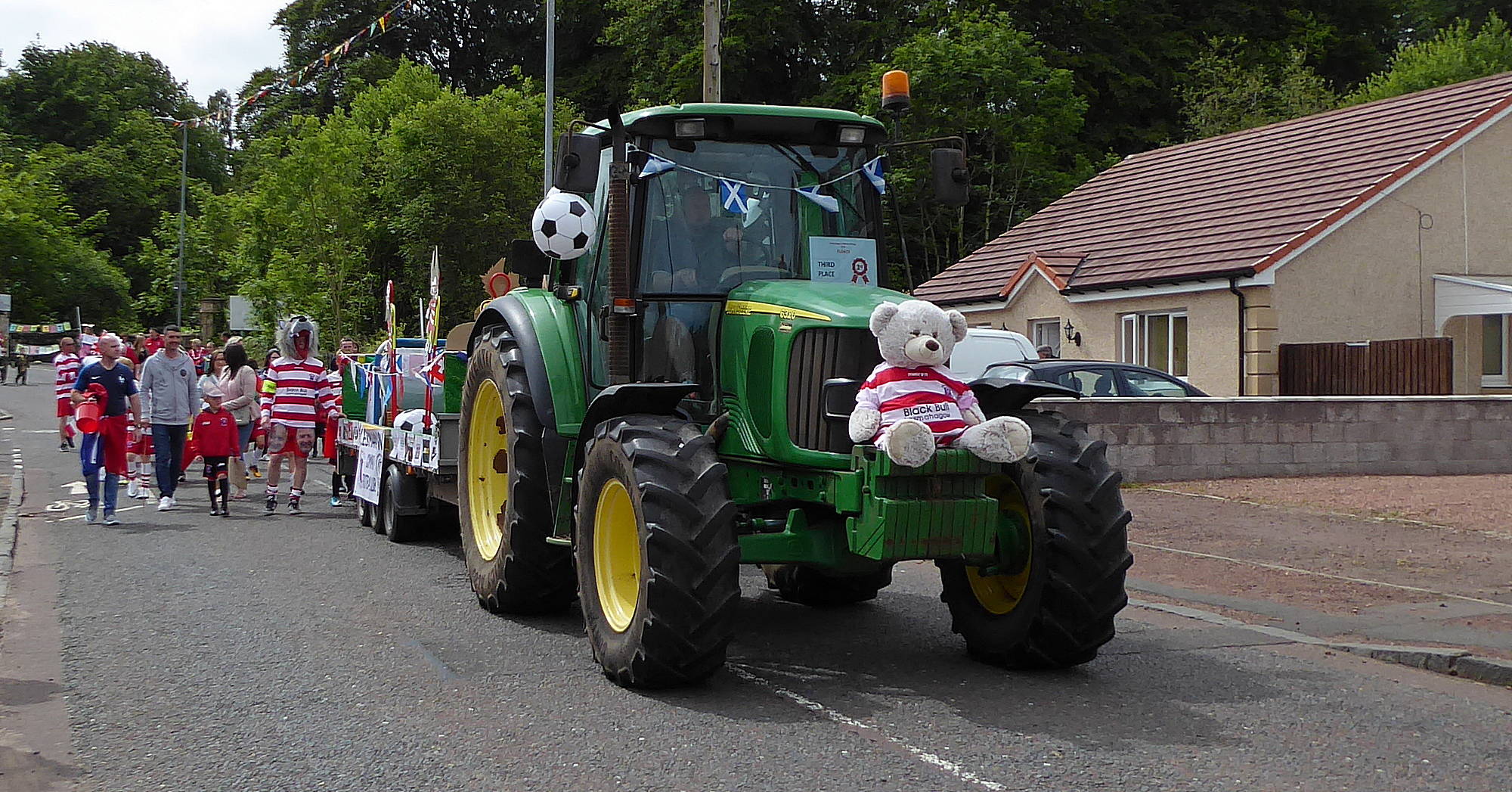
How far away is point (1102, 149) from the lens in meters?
42.8

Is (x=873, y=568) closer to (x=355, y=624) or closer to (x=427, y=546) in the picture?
(x=355, y=624)

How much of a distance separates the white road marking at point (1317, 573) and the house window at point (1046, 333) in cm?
1400

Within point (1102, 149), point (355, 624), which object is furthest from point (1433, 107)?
point (355, 624)

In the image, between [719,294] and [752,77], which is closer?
[719,294]

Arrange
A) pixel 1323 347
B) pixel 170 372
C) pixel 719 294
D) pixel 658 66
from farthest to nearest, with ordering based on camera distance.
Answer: pixel 658 66, pixel 1323 347, pixel 170 372, pixel 719 294

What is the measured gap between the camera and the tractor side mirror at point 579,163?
748cm

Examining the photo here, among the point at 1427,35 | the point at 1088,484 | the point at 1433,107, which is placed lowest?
the point at 1088,484

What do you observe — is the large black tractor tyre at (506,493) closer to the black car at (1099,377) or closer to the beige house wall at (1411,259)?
the black car at (1099,377)

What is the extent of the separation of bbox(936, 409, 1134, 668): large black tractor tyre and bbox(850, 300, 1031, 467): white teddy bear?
369mm

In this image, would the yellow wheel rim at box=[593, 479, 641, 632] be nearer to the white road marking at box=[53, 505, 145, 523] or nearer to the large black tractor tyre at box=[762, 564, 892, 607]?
the large black tractor tyre at box=[762, 564, 892, 607]

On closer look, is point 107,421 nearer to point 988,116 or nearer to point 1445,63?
point 988,116

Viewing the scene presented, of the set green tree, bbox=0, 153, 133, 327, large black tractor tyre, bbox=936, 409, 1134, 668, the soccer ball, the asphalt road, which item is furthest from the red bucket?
green tree, bbox=0, 153, 133, 327

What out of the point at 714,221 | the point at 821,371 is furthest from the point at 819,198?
the point at 821,371

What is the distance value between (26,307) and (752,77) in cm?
4565
